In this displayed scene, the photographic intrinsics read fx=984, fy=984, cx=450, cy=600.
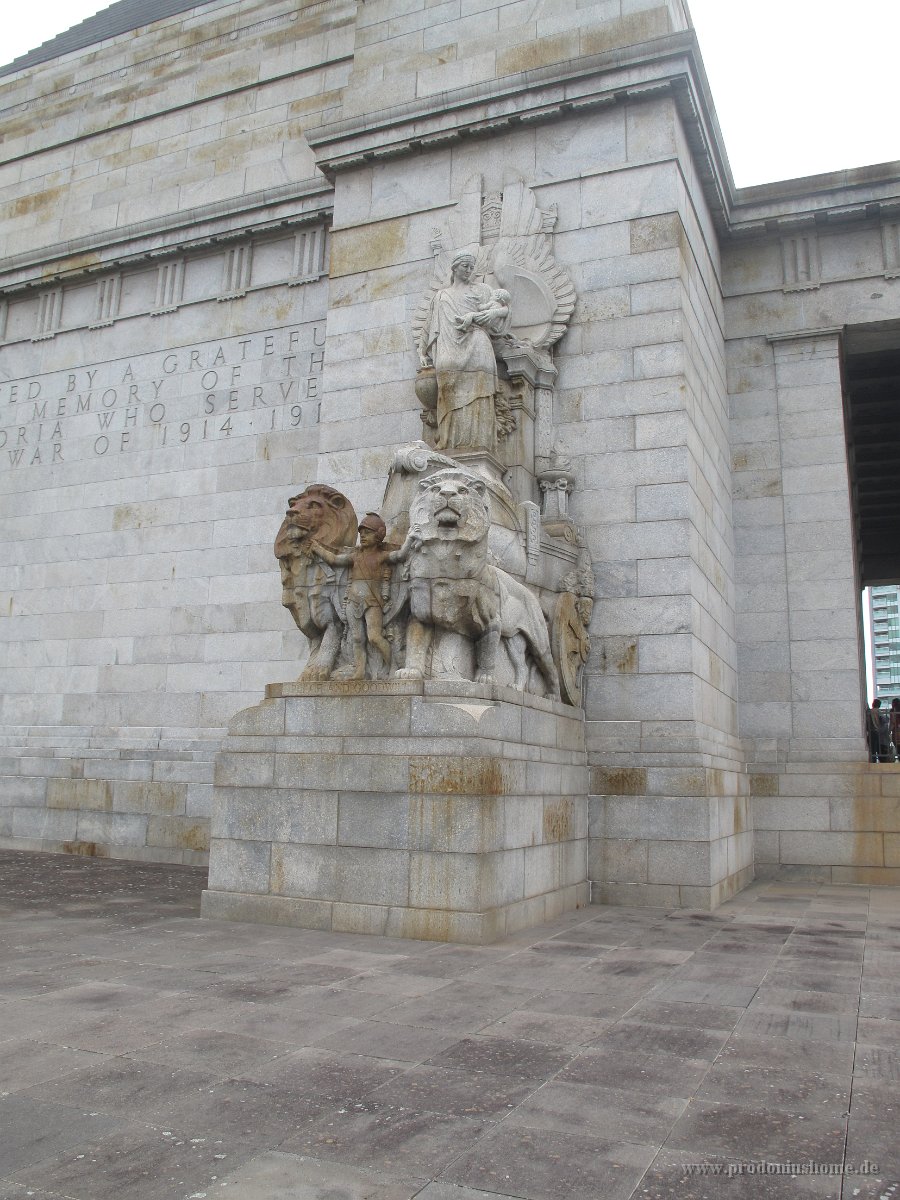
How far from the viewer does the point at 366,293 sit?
15.5m

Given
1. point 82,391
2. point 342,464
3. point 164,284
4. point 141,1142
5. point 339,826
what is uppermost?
point 164,284

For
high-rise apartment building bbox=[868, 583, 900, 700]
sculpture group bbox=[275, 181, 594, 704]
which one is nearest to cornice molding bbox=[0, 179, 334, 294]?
sculpture group bbox=[275, 181, 594, 704]

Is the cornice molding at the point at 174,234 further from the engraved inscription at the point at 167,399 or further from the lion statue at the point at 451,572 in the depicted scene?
the lion statue at the point at 451,572

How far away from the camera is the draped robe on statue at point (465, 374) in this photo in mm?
12750

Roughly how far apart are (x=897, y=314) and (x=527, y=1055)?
14418 millimetres

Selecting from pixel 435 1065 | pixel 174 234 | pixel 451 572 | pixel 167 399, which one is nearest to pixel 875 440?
pixel 167 399

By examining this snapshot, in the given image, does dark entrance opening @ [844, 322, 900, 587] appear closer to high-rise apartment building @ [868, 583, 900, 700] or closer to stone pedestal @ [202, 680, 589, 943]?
stone pedestal @ [202, 680, 589, 943]

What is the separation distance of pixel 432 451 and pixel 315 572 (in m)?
2.12

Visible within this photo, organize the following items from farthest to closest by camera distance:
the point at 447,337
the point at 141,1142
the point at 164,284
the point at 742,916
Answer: the point at 164,284
the point at 447,337
the point at 742,916
the point at 141,1142

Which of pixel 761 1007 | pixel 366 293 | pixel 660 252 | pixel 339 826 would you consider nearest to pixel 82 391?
pixel 366 293

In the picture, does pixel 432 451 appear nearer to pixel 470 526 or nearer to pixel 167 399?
Answer: pixel 470 526

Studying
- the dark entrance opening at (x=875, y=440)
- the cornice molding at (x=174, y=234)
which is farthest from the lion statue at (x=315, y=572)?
the dark entrance opening at (x=875, y=440)

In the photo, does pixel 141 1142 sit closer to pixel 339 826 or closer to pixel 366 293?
pixel 339 826

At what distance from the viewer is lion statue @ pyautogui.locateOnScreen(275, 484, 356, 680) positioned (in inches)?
424
